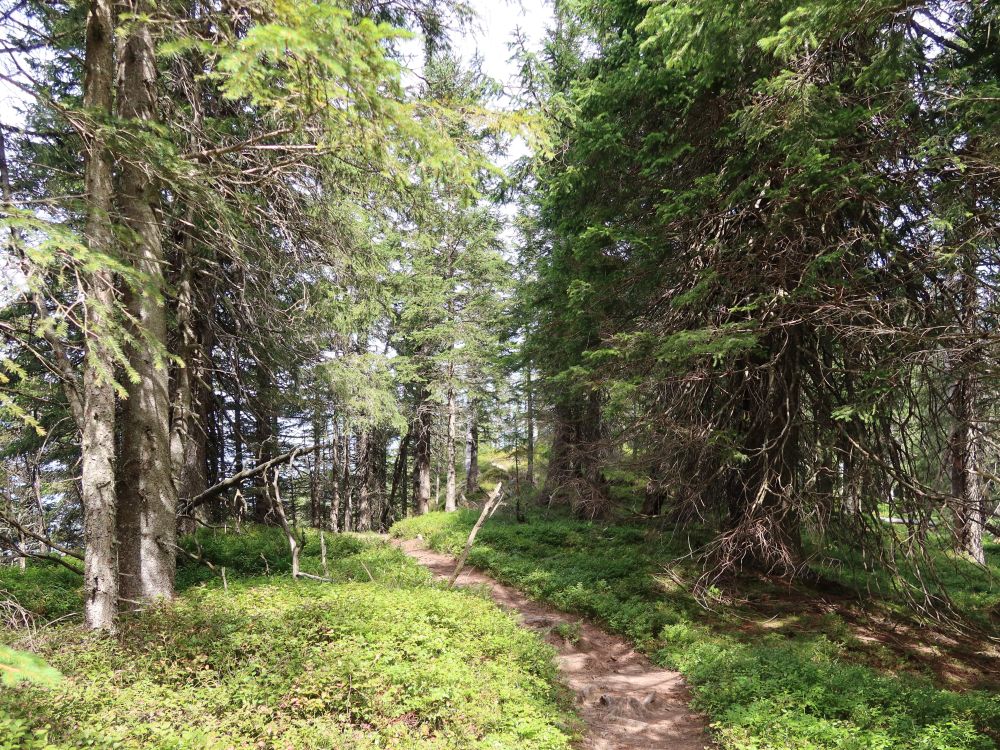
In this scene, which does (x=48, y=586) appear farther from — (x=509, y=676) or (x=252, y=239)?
(x=509, y=676)

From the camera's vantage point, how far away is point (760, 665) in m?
6.29

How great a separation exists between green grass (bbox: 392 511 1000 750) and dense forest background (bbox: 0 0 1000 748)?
28 cm

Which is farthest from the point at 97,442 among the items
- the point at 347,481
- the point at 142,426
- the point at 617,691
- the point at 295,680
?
the point at 347,481

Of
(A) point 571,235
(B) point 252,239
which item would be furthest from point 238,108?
(A) point 571,235

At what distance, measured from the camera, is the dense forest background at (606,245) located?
5.02 m

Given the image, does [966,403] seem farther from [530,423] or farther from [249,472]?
[530,423]

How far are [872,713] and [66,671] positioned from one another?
7.71m

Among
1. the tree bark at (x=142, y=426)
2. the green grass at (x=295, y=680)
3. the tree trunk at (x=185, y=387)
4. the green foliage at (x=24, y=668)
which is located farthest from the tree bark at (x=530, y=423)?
the green foliage at (x=24, y=668)

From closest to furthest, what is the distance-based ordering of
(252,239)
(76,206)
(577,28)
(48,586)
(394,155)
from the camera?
1. (76,206)
2. (394,155)
3. (48,586)
4. (252,239)
5. (577,28)

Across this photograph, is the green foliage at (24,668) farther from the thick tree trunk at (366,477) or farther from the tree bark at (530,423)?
the thick tree trunk at (366,477)

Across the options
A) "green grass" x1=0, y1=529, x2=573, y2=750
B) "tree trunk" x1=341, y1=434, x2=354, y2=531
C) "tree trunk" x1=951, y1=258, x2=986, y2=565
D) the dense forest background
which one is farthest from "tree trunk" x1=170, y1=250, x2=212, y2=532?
"tree trunk" x1=951, y1=258, x2=986, y2=565

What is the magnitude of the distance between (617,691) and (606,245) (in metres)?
7.68

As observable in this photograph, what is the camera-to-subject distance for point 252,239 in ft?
25.8

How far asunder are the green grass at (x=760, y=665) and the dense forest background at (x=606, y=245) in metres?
0.28
